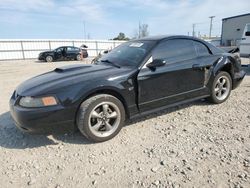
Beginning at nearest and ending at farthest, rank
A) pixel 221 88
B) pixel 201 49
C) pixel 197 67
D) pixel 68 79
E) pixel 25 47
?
1. pixel 68 79
2. pixel 197 67
3. pixel 201 49
4. pixel 221 88
5. pixel 25 47

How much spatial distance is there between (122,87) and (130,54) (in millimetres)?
856

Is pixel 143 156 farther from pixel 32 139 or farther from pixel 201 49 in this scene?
pixel 201 49

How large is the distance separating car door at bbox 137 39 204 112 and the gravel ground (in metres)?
0.43

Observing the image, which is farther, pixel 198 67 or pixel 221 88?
pixel 221 88

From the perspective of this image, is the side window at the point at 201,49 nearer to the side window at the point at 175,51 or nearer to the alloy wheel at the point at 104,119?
the side window at the point at 175,51

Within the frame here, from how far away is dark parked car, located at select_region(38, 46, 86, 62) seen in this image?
20.2 metres

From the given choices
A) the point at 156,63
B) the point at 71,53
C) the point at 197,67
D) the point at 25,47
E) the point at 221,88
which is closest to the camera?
the point at 156,63

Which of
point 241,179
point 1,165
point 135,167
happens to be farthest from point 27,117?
point 241,179

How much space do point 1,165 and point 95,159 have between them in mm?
1208

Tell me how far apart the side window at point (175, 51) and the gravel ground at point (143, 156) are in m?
1.10

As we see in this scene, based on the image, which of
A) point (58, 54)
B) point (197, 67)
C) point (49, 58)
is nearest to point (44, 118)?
point (197, 67)

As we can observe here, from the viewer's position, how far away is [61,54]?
68.6 ft

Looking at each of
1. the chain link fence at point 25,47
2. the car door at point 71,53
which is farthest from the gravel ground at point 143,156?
the chain link fence at point 25,47

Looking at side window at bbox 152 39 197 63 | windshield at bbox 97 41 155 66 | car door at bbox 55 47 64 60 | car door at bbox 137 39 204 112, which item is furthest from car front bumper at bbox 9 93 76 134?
car door at bbox 55 47 64 60
